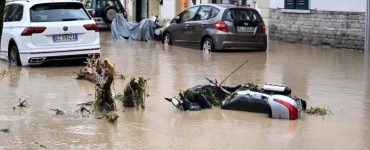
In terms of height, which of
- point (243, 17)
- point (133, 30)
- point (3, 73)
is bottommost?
point (3, 73)

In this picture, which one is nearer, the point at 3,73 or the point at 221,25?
the point at 3,73

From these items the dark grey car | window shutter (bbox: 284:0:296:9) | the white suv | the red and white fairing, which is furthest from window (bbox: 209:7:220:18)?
the red and white fairing

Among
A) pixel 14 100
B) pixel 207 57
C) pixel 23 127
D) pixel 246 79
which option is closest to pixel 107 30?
pixel 207 57

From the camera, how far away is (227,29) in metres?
17.0

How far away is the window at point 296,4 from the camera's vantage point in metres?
20.0

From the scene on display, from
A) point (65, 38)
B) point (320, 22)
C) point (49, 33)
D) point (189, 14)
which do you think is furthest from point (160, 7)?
point (49, 33)

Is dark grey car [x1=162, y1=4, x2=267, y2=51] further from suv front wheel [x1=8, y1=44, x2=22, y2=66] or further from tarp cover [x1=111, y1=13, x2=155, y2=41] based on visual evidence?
suv front wheel [x1=8, y1=44, x2=22, y2=66]

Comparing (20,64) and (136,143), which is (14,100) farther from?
(20,64)

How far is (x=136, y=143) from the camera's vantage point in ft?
22.1

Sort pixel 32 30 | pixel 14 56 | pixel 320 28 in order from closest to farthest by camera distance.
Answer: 1. pixel 32 30
2. pixel 14 56
3. pixel 320 28

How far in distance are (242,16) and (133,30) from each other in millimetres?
5896

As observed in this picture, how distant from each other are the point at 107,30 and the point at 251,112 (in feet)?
Result: 65.4

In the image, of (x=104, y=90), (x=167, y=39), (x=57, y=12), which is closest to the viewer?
(x=104, y=90)

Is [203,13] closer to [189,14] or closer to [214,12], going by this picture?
[214,12]
